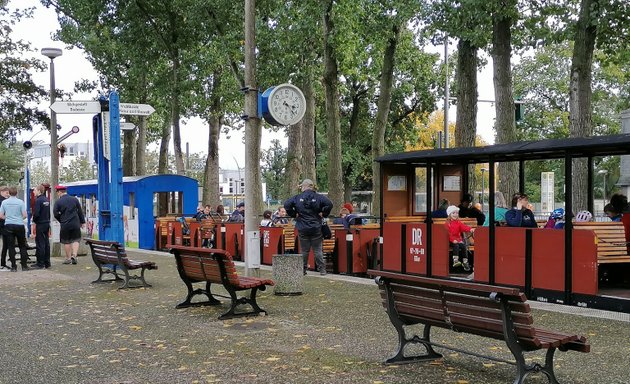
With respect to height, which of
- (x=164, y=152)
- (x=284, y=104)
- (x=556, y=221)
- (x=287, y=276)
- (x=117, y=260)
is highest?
(x=164, y=152)

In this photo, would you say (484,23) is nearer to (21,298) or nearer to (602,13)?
(602,13)

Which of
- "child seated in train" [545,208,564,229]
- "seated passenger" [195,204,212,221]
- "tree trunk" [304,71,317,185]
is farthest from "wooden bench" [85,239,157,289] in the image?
"tree trunk" [304,71,317,185]

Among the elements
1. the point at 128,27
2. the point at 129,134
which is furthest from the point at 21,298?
the point at 129,134

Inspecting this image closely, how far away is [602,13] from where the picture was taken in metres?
17.2

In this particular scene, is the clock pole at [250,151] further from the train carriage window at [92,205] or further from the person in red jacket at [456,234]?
the train carriage window at [92,205]

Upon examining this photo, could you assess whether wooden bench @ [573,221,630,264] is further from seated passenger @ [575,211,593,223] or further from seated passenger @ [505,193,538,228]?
seated passenger @ [575,211,593,223]

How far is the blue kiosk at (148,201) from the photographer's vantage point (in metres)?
24.5

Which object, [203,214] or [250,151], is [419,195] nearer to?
[250,151]

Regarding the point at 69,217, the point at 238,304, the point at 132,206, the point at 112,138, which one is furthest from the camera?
the point at 132,206

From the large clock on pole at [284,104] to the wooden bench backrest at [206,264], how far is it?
9.26 ft

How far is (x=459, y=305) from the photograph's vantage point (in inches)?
250

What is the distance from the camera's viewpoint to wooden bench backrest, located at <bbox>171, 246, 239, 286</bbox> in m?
9.79

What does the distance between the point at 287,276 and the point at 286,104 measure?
111 inches

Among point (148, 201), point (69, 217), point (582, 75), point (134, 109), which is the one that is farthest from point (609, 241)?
point (148, 201)
